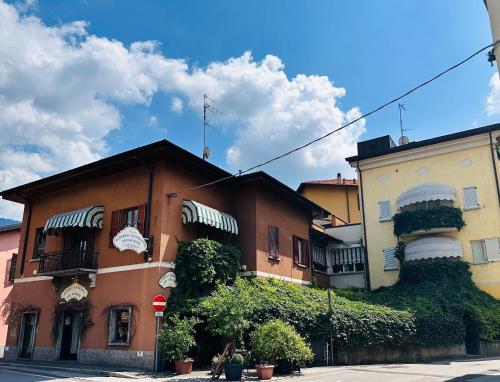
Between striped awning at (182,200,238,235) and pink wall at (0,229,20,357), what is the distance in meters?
18.6

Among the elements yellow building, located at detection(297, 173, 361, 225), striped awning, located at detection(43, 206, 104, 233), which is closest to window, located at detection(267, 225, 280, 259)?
striped awning, located at detection(43, 206, 104, 233)

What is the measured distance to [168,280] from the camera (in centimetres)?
1777

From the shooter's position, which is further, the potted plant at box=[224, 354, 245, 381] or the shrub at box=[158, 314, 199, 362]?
the shrub at box=[158, 314, 199, 362]

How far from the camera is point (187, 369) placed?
1566cm

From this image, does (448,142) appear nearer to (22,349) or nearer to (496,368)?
(496,368)

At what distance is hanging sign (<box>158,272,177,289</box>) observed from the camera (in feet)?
57.6

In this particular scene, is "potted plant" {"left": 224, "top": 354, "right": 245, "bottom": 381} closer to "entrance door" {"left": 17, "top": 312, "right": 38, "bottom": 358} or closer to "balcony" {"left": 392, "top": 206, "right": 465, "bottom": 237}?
"entrance door" {"left": 17, "top": 312, "right": 38, "bottom": 358}

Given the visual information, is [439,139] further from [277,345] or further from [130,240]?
[130,240]

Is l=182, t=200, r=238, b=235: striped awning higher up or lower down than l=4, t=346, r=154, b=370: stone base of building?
higher up

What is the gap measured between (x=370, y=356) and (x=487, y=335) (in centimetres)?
694

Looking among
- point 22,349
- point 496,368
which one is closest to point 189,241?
point 22,349

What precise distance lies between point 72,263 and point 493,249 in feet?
71.3

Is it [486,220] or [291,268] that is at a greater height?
[486,220]

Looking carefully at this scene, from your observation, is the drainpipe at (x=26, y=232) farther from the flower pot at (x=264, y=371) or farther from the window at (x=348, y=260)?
the window at (x=348, y=260)
